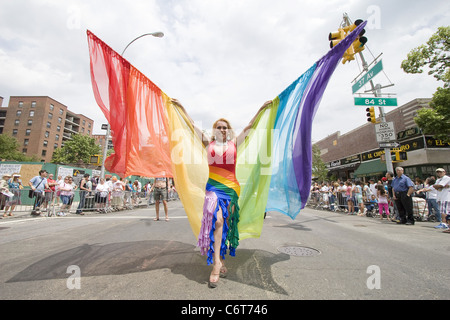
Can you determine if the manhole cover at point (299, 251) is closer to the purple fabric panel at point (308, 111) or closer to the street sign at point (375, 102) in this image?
the purple fabric panel at point (308, 111)

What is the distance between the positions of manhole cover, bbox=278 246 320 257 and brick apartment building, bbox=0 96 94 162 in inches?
2746

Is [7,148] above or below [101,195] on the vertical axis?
above

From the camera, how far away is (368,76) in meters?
10.1

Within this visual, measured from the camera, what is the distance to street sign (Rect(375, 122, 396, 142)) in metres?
10.8

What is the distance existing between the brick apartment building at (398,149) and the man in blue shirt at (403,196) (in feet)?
12.7

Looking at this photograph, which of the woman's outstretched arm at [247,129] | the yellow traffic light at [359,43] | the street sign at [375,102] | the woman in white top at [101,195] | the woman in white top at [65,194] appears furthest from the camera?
the woman in white top at [101,195]

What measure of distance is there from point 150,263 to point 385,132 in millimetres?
12125

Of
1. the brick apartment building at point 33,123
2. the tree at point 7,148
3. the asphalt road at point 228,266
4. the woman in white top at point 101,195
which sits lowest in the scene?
the asphalt road at point 228,266

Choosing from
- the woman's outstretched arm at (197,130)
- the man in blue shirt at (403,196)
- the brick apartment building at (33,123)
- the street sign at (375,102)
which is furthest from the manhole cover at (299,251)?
the brick apartment building at (33,123)

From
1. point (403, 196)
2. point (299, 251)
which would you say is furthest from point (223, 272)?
point (403, 196)

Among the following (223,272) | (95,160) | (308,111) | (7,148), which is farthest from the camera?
(7,148)

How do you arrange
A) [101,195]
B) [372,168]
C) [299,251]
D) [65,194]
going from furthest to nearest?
[372,168]
[101,195]
[65,194]
[299,251]

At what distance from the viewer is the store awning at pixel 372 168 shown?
67.8ft

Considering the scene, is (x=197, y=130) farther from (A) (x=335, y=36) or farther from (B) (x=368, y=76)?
(B) (x=368, y=76)
